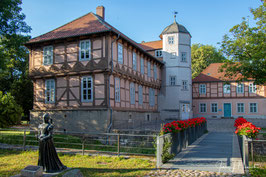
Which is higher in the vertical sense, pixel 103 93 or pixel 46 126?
pixel 103 93

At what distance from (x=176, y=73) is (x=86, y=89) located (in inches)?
566

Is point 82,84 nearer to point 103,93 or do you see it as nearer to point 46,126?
point 103,93

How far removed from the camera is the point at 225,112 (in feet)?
116

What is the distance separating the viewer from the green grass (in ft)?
26.2

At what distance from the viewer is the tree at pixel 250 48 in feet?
64.5

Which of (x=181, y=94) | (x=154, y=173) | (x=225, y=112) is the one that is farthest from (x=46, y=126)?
(x=225, y=112)

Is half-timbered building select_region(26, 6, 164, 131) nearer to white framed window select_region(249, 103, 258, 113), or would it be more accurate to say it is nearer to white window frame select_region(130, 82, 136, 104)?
white window frame select_region(130, 82, 136, 104)

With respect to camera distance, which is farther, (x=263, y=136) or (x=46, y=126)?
(x=263, y=136)

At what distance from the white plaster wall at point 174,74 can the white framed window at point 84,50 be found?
1348 centimetres

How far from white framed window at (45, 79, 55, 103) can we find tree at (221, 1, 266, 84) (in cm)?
1512

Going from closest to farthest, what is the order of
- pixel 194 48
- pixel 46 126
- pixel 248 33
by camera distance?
pixel 46 126
pixel 248 33
pixel 194 48

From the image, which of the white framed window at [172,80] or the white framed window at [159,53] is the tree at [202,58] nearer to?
the white framed window at [159,53]

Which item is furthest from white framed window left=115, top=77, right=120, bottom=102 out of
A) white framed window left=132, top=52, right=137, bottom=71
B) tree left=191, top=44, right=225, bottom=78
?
tree left=191, top=44, right=225, bottom=78

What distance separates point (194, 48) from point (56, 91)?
1601 inches
